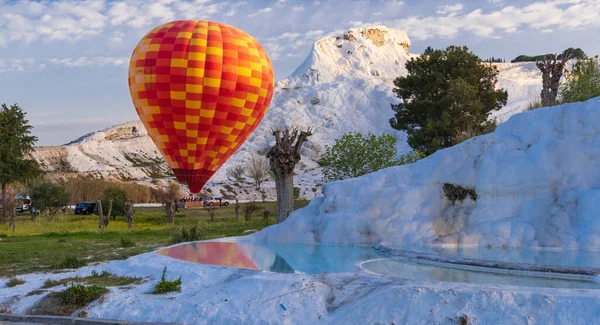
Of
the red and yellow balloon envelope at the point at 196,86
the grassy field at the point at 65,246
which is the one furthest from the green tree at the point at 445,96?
the red and yellow balloon envelope at the point at 196,86

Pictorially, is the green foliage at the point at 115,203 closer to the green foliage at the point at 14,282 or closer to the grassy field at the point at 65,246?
the grassy field at the point at 65,246

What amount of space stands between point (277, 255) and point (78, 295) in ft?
19.7

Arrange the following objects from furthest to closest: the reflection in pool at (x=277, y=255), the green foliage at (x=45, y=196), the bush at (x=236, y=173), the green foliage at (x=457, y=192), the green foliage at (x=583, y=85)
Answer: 1. the bush at (x=236, y=173)
2. the green foliage at (x=45, y=196)
3. the green foliage at (x=583, y=85)
4. the green foliage at (x=457, y=192)
5. the reflection in pool at (x=277, y=255)

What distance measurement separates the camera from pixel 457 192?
17141 mm

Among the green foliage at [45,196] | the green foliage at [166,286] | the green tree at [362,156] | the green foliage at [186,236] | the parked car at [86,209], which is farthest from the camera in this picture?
the parked car at [86,209]

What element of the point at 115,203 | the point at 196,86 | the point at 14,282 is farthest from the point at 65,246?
the point at 115,203

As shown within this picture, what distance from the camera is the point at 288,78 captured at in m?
179

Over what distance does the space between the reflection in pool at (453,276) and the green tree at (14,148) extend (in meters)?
36.4

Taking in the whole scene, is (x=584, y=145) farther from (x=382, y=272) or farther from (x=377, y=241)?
(x=382, y=272)

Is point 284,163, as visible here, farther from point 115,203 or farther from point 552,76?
point 115,203

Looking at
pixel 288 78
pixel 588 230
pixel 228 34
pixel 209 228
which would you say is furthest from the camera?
pixel 288 78

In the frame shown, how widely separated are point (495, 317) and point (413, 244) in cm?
796

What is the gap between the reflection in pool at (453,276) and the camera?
1016cm

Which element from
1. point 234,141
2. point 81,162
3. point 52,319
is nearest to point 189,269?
point 52,319
